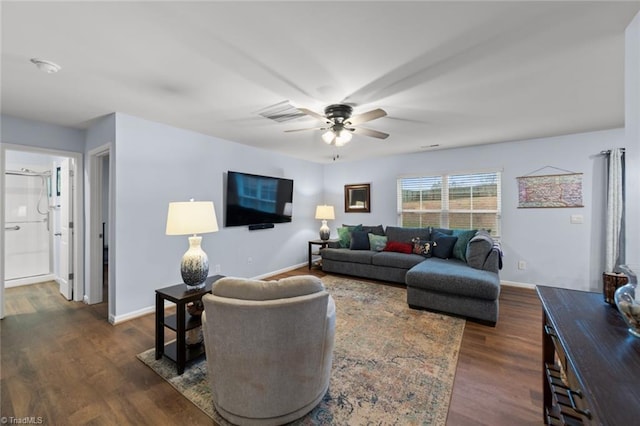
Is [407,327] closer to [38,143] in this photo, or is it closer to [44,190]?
[38,143]

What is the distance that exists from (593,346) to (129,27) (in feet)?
9.08

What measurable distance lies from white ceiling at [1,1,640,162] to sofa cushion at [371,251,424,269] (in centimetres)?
216

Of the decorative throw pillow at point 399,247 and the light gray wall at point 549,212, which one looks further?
the decorative throw pillow at point 399,247

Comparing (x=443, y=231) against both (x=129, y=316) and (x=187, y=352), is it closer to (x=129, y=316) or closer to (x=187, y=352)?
(x=187, y=352)

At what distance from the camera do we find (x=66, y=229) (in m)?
3.73

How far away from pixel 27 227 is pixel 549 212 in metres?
8.50

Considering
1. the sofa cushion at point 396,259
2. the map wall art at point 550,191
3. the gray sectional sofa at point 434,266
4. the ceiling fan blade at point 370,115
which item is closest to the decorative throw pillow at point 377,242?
the gray sectional sofa at point 434,266

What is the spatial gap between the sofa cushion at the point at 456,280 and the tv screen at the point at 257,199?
2.67 m

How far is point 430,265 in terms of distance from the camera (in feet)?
11.8

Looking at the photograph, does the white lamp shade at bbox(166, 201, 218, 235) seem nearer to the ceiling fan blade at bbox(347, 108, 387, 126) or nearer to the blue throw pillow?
the ceiling fan blade at bbox(347, 108, 387, 126)

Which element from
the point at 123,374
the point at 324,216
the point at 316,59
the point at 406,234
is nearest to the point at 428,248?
the point at 406,234

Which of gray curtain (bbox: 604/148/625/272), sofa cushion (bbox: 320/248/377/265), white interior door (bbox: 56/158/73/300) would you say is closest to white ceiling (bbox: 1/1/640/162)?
gray curtain (bbox: 604/148/625/272)

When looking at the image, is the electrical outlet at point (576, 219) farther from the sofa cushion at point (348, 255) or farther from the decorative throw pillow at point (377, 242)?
the sofa cushion at point (348, 255)

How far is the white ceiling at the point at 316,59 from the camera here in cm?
147
